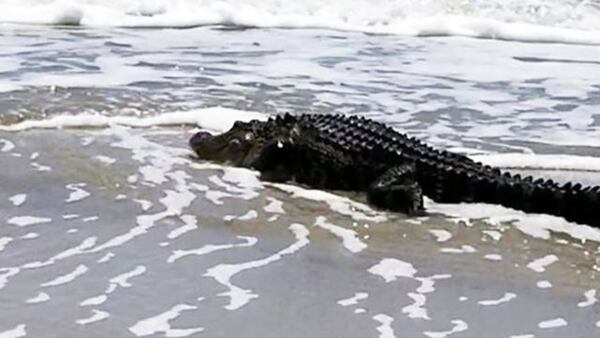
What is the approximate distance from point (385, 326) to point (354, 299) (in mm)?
270

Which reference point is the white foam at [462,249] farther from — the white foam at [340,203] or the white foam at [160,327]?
the white foam at [160,327]

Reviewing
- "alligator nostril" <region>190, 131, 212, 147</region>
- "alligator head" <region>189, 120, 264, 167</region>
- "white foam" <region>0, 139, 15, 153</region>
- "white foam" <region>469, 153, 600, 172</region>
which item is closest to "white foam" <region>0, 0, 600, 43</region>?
"white foam" <region>0, 139, 15, 153</region>

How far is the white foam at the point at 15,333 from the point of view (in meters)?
3.08

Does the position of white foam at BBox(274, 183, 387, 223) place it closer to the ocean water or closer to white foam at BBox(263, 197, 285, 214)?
the ocean water

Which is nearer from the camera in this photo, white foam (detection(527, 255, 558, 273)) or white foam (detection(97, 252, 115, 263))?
white foam (detection(97, 252, 115, 263))

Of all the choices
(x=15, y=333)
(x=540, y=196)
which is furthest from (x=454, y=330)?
(x=540, y=196)

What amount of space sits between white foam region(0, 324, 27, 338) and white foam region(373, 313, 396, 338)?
0.98m

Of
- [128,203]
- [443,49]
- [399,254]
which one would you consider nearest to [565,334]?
[399,254]

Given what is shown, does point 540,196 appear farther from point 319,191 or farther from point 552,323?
point 552,323

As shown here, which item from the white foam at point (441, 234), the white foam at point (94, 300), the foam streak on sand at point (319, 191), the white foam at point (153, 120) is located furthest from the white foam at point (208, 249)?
the white foam at point (153, 120)

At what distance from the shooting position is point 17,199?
4.78 meters

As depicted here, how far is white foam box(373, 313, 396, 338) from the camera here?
3232 mm

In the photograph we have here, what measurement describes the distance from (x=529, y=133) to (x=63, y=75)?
3599mm

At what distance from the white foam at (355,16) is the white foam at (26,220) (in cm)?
1001
